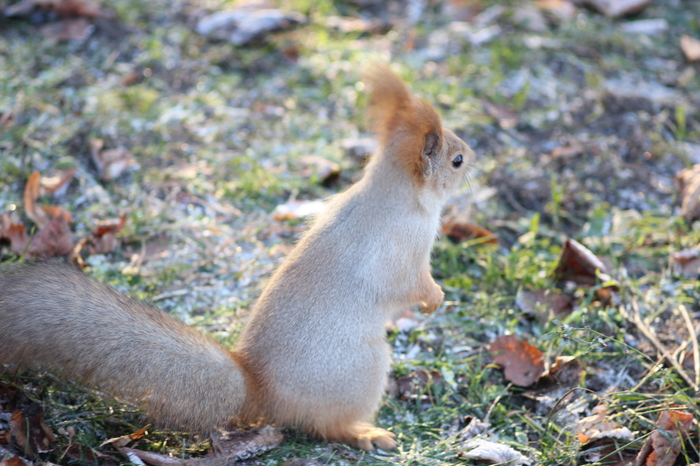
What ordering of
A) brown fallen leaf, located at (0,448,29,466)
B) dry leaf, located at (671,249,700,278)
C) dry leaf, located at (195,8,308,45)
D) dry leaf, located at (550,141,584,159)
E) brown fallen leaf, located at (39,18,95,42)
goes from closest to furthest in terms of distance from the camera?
brown fallen leaf, located at (0,448,29,466) < dry leaf, located at (671,249,700,278) < dry leaf, located at (550,141,584,159) < brown fallen leaf, located at (39,18,95,42) < dry leaf, located at (195,8,308,45)

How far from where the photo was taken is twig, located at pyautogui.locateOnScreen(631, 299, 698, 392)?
2.29m

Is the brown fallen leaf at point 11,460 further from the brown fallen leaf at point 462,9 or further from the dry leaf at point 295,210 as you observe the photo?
the brown fallen leaf at point 462,9

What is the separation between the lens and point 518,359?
2.52 meters

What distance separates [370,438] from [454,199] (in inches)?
59.1

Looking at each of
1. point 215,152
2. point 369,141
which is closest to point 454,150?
point 369,141

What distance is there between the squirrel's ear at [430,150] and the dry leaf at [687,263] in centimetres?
126

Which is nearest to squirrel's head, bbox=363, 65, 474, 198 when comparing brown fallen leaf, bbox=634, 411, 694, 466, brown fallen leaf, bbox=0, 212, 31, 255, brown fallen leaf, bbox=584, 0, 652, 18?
brown fallen leaf, bbox=634, 411, 694, 466

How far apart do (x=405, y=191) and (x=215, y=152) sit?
1555 millimetres

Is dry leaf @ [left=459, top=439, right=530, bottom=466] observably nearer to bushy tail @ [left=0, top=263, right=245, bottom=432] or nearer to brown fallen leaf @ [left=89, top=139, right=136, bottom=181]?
bushy tail @ [left=0, top=263, right=245, bottom=432]

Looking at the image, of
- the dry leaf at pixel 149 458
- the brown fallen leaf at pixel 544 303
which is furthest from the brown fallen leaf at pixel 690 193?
the dry leaf at pixel 149 458

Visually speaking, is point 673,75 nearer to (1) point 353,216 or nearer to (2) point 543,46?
(2) point 543,46

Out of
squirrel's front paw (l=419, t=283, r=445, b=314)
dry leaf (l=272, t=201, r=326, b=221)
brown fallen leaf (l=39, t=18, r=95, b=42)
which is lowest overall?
dry leaf (l=272, t=201, r=326, b=221)

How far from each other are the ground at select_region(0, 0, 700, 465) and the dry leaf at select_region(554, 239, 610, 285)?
0.06 meters

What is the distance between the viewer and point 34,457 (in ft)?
6.15
